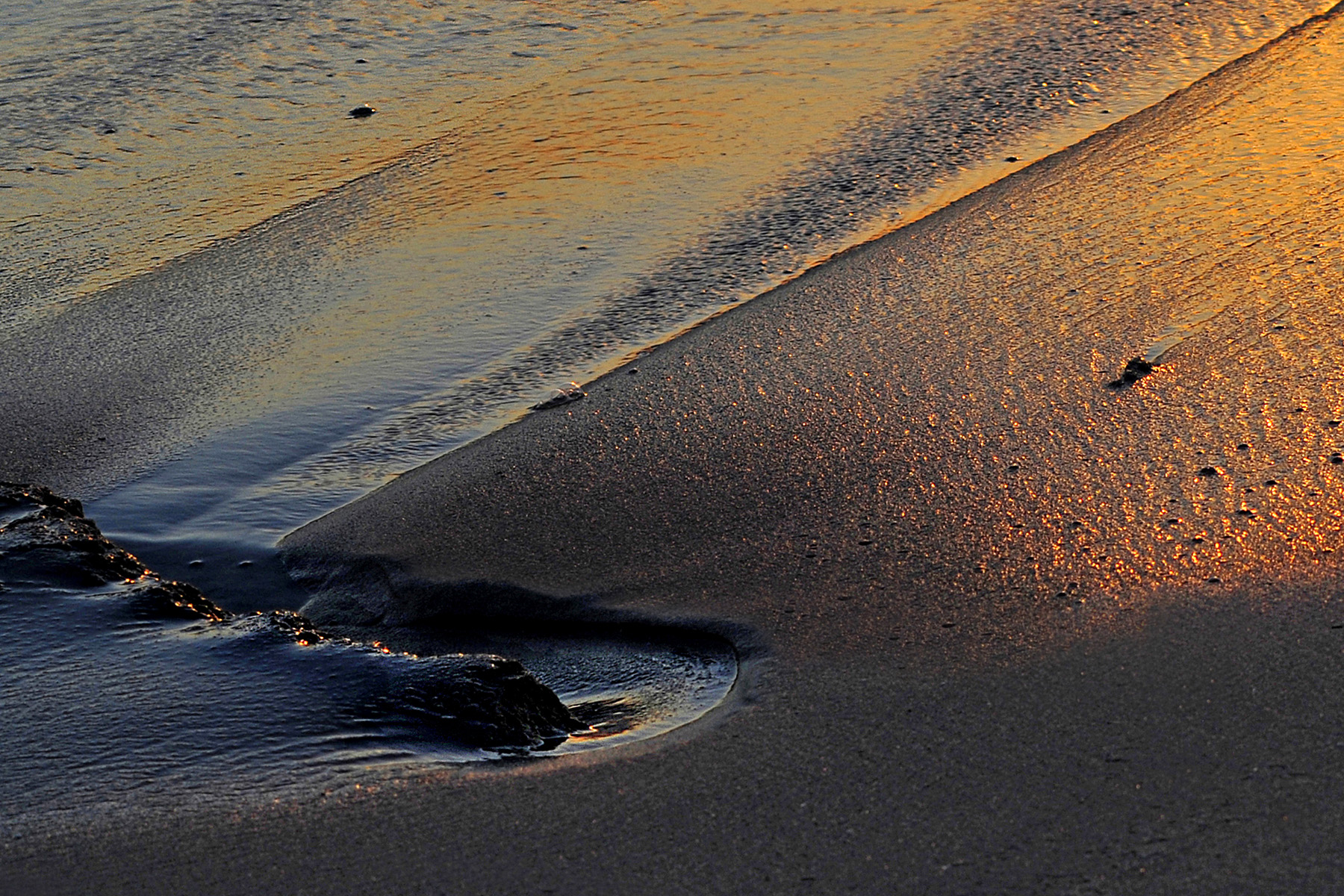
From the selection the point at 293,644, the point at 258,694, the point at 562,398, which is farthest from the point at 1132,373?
the point at 258,694

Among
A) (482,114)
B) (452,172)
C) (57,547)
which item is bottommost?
(57,547)

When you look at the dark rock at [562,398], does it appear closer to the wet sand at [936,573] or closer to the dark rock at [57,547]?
the wet sand at [936,573]

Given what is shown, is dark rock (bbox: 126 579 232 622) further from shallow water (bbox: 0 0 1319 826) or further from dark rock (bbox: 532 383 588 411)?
dark rock (bbox: 532 383 588 411)

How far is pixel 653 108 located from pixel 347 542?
3.52 m

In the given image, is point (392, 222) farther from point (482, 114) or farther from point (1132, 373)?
point (1132, 373)

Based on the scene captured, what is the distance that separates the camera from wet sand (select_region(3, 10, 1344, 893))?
7.06 feet

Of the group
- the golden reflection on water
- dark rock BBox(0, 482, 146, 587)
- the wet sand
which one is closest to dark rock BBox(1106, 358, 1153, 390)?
the wet sand

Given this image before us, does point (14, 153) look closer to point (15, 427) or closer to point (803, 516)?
point (15, 427)

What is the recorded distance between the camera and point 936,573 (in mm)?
2861

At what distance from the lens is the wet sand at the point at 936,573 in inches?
84.7

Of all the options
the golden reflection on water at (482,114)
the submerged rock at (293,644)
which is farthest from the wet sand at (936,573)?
the golden reflection on water at (482,114)

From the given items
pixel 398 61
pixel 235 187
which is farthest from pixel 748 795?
pixel 398 61

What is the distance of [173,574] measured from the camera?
10.7 ft

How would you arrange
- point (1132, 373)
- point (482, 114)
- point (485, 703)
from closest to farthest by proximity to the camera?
1. point (485, 703)
2. point (1132, 373)
3. point (482, 114)
